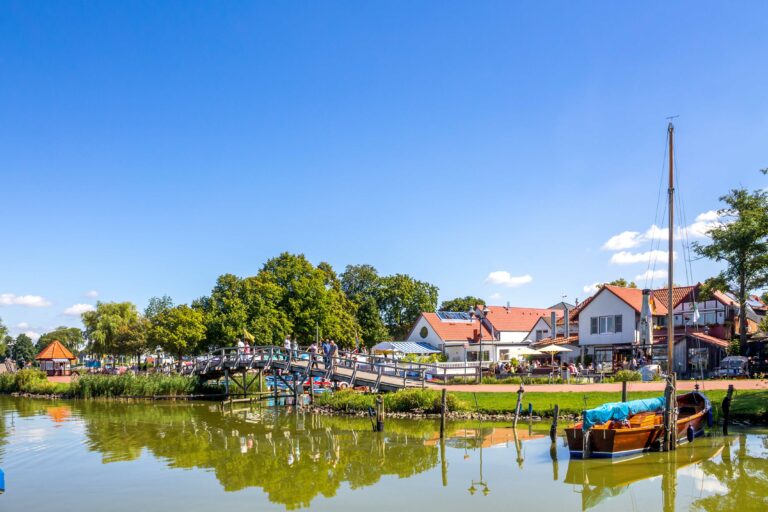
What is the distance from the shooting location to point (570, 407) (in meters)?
26.9

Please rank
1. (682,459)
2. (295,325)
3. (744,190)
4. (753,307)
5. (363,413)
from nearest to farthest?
(682,459) < (363,413) < (744,190) < (753,307) < (295,325)

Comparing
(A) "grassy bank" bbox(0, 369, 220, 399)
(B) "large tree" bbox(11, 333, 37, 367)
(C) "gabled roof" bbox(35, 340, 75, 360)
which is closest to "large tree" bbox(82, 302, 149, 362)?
(C) "gabled roof" bbox(35, 340, 75, 360)

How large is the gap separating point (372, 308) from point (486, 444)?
58.8 meters

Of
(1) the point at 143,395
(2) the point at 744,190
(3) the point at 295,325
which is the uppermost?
(2) the point at 744,190

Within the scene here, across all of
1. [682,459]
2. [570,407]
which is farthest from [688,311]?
[682,459]

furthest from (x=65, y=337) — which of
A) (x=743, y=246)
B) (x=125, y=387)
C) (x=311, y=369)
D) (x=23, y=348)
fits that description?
(x=743, y=246)

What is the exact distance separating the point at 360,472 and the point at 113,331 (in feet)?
188

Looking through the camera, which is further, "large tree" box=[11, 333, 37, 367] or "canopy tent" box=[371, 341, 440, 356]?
"large tree" box=[11, 333, 37, 367]

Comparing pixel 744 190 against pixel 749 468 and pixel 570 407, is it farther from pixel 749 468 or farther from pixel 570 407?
pixel 749 468

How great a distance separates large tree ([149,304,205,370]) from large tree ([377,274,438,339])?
118ft

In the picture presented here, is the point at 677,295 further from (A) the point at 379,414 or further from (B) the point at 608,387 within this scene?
(A) the point at 379,414

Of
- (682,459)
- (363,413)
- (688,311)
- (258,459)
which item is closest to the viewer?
(682,459)

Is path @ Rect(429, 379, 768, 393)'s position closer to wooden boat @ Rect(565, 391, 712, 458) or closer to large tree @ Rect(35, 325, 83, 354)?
wooden boat @ Rect(565, 391, 712, 458)

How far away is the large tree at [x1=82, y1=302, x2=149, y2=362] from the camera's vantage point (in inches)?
2724
